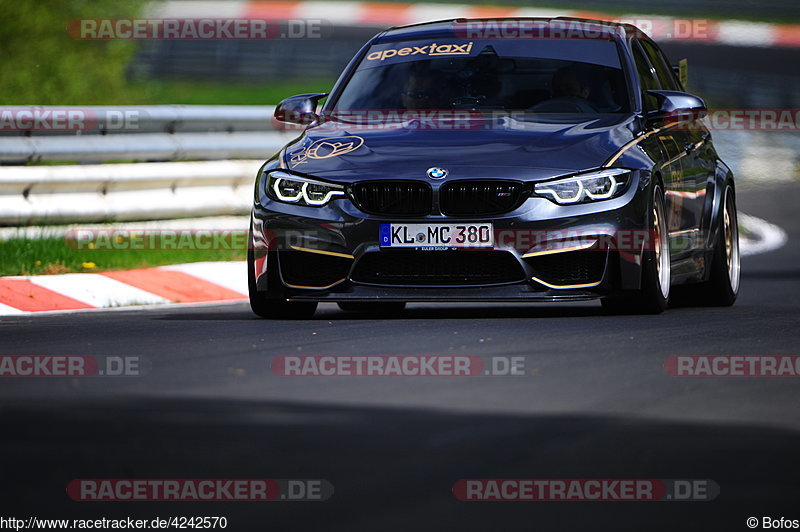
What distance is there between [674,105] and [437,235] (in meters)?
1.71

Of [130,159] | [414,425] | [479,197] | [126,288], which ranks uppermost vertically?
[414,425]

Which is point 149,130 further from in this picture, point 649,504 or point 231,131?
point 649,504

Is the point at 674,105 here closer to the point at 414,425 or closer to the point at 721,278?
the point at 721,278

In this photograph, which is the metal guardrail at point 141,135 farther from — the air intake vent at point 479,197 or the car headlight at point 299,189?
the air intake vent at point 479,197

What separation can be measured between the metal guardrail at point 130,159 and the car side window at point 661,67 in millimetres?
4406

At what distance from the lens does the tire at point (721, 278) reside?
10.6 metres

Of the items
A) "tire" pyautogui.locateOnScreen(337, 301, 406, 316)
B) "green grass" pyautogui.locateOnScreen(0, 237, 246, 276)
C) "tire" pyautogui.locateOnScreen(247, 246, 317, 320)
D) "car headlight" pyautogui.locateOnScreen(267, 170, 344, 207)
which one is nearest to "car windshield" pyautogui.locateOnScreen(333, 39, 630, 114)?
"car headlight" pyautogui.locateOnScreen(267, 170, 344, 207)

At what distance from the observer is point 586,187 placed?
343 inches

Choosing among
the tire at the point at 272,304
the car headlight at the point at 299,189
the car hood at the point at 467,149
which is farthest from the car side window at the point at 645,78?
the tire at the point at 272,304

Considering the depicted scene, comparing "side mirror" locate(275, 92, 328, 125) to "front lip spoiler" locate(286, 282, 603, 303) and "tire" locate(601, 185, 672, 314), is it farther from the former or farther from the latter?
"tire" locate(601, 185, 672, 314)

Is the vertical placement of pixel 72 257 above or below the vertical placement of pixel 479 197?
below

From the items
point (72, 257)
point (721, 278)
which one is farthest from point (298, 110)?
point (721, 278)

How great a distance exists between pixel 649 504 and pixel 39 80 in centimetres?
2296

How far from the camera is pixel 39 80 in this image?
26453mm
